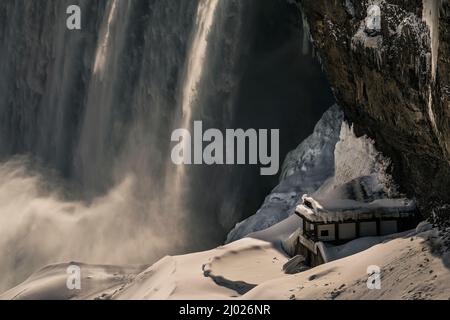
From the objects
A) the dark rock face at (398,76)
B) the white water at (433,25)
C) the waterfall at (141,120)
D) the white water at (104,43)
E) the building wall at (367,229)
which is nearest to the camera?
the white water at (433,25)

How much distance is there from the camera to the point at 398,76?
21609 mm

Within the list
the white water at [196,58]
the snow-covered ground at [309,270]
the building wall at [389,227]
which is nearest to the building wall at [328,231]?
the snow-covered ground at [309,270]

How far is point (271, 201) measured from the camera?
30375 millimetres

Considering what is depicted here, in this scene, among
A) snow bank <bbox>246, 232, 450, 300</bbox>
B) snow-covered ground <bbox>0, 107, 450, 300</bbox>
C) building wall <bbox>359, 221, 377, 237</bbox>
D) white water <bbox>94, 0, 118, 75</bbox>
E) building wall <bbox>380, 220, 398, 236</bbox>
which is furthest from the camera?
white water <bbox>94, 0, 118, 75</bbox>

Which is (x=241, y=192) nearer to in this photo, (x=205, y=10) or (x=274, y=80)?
(x=274, y=80)

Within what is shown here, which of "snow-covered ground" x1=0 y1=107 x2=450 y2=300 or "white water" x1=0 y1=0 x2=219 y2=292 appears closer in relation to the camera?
"snow-covered ground" x1=0 y1=107 x2=450 y2=300

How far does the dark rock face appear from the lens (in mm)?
18453

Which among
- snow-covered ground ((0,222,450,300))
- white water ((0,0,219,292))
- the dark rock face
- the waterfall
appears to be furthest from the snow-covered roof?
white water ((0,0,219,292))

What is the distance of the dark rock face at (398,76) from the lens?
1845cm

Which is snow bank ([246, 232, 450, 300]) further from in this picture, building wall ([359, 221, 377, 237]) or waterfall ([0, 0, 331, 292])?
waterfall ([0, 0, 331, 292])

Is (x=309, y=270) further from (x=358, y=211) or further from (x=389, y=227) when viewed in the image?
(x=389, y=227)

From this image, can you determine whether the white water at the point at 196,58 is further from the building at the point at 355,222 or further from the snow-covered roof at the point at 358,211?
the building at the point at 355,222

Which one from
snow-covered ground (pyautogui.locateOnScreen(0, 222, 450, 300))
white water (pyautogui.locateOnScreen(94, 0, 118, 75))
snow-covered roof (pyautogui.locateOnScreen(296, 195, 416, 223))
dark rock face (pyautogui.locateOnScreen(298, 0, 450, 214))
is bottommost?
snow-covered ground (pyautogui.locateOnScreen(0, 222, 450, 300))
